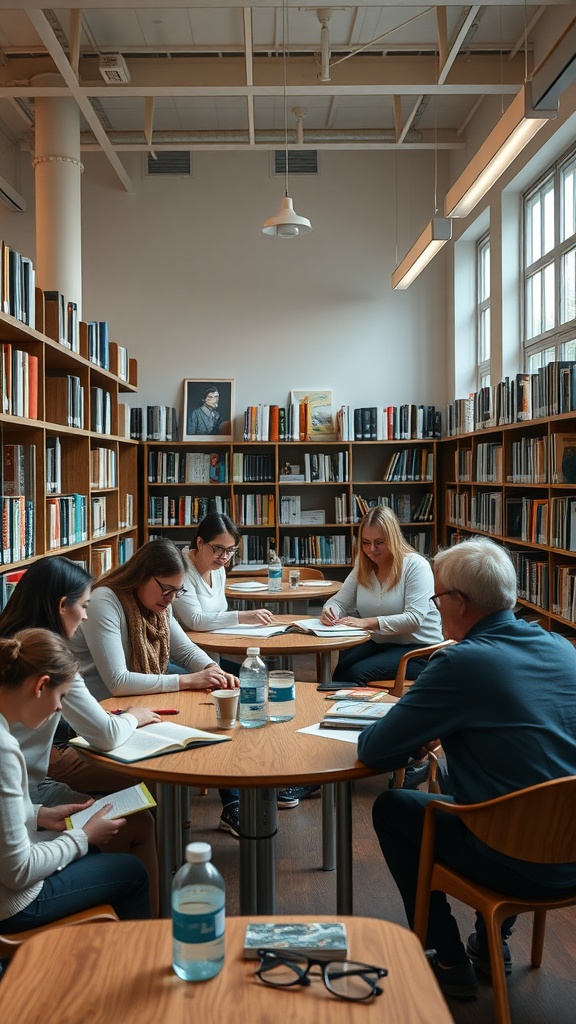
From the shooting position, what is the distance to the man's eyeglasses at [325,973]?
117cm

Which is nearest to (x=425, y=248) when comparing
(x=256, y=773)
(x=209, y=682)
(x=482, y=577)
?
(x=209, y=682)

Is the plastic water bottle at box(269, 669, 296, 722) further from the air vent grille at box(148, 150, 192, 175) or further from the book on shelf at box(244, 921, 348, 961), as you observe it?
the air vent grille at box(148, 150, 192, 175)

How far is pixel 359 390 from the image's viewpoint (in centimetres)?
796

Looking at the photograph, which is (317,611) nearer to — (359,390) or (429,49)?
(359,390)

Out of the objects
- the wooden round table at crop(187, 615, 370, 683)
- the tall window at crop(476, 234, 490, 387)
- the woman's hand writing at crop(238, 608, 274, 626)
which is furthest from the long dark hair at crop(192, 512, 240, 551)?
the tall window at crop(476, 234, 490, 387)

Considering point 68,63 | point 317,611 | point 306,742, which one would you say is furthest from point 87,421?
point 306,742

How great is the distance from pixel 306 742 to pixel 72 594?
823 mm

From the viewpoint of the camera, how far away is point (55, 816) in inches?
84.0

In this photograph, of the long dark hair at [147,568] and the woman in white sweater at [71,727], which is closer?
the woman in white sweater at [71,727]

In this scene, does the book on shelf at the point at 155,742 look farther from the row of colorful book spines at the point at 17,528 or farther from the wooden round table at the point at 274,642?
the row of colorful book spines at the point at 17,528

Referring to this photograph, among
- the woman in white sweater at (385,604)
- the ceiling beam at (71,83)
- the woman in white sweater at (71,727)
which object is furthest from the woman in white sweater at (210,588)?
the ceiling beam at (71,83)

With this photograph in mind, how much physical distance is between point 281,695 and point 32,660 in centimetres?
89

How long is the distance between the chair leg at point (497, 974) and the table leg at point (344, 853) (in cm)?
45

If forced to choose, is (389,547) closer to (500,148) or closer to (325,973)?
(500,148)
